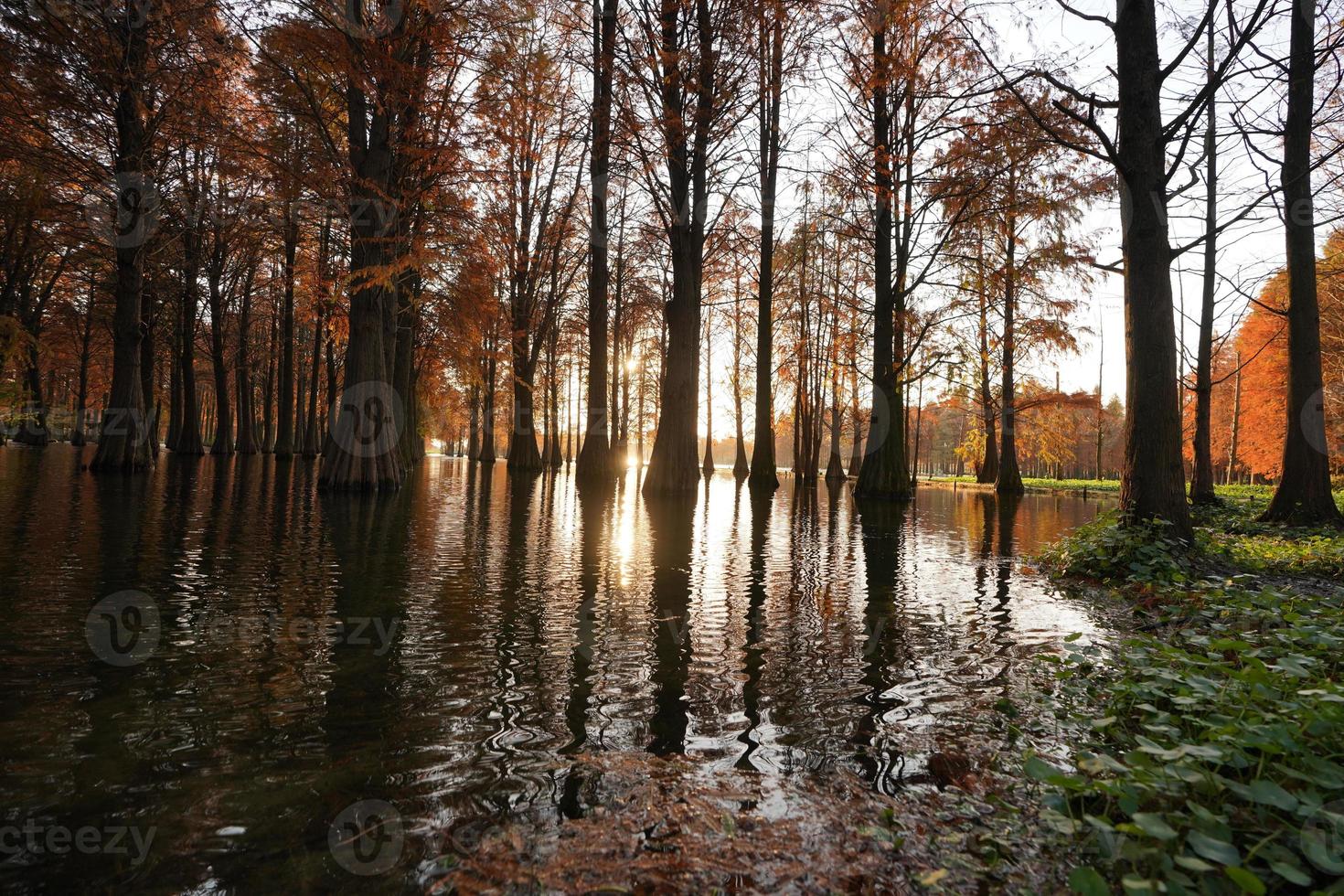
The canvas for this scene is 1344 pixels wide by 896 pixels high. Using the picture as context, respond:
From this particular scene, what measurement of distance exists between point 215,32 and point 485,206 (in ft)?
41.0

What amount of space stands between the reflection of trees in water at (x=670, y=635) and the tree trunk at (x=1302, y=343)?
10.1 m

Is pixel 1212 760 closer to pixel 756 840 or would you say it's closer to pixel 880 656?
pixel 756 840

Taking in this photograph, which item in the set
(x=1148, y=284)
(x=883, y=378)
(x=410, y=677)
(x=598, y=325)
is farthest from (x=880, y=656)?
(x=598, y=325)

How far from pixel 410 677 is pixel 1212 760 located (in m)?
3.43

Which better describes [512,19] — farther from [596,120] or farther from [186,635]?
[186,635]

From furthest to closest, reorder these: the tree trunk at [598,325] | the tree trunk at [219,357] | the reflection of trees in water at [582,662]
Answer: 1. the tree trunk at [219,357]
2. the tree trunk at [598,325]
3. the reflection of trees in water at [582,662]

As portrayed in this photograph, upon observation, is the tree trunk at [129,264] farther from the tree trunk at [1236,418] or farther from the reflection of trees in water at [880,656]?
the tree trunk at [1236,418]

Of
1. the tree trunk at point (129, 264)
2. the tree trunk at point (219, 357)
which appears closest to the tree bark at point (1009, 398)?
→ the tree trunk at point (129, 264)

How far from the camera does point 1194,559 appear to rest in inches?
267

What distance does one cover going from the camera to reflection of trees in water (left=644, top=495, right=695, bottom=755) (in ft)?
9.53

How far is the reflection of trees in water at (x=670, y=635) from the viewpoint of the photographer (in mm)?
2906

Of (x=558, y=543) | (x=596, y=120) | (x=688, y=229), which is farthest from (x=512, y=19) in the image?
(x=558, y=543)

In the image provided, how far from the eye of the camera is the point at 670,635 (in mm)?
4371

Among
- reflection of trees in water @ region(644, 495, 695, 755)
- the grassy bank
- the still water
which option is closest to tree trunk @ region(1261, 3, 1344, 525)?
the still water
